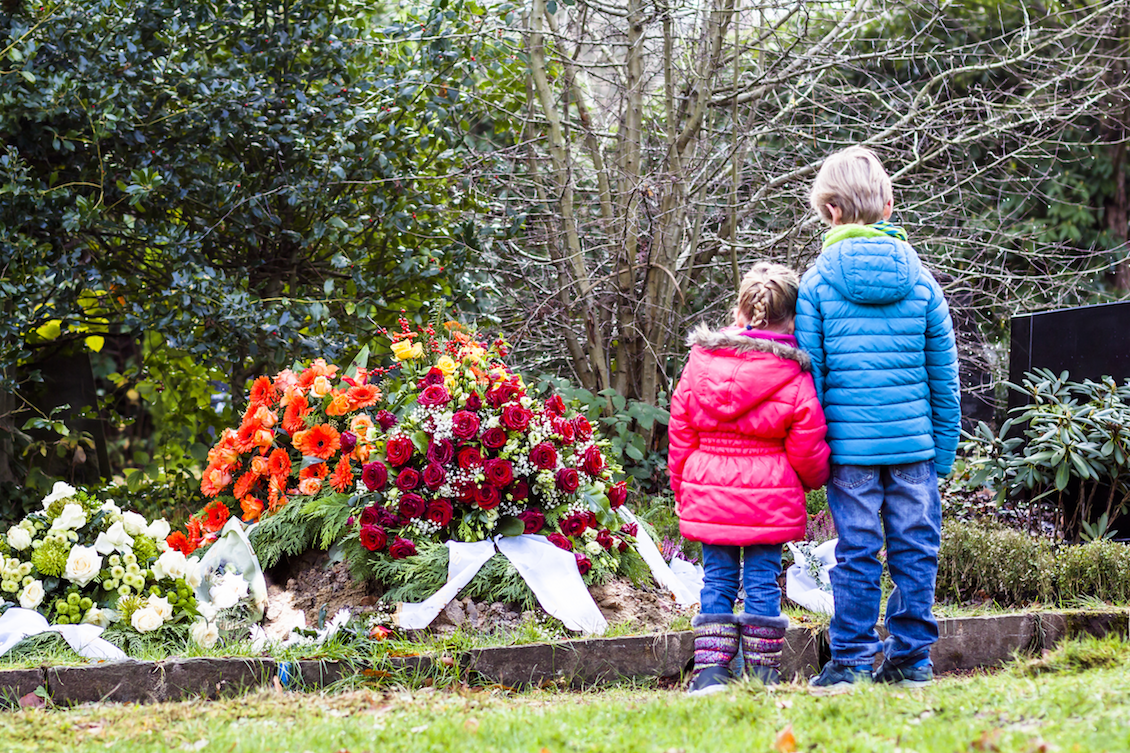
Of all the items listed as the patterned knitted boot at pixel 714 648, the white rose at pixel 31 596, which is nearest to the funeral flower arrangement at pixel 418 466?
the white rose at pixel 31 596

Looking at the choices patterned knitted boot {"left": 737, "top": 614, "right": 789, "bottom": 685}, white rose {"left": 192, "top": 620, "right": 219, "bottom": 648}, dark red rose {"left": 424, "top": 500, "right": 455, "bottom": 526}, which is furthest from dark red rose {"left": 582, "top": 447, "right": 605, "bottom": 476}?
white rose {"left": 192, "top": 620, "right": 219, "bottom": 648}

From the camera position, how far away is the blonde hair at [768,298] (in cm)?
320

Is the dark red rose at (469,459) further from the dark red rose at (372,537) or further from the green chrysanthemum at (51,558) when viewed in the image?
the green chrysanthemum at (51,558)

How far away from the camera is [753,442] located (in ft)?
10.1

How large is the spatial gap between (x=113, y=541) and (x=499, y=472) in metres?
1.52

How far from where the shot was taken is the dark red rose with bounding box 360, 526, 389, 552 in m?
3.64

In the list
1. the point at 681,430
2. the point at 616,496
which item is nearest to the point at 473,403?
the point at 616,496

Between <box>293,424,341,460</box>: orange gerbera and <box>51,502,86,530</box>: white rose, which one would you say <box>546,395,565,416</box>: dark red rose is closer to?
<box>293,424,341,460</box>: orange gerbera

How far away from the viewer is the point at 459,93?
4.97 metres

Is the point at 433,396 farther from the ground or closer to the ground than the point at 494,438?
farther from the ground

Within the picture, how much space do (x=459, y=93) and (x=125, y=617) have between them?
2.97 metres

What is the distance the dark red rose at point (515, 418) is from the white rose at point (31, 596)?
1830mm

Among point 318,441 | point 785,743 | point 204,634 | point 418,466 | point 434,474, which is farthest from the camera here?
point 318,441

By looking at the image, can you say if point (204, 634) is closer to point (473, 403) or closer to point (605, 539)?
point (473, 403)
